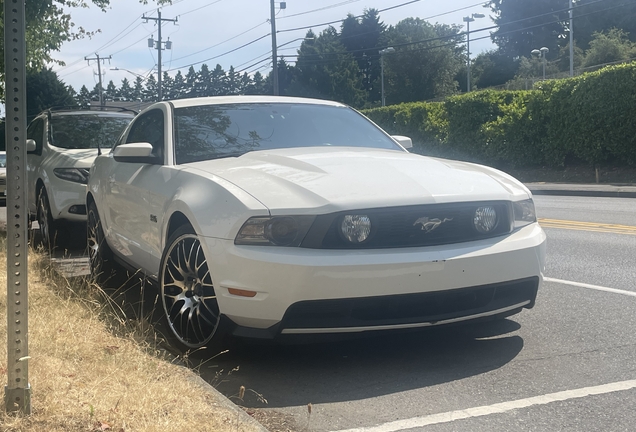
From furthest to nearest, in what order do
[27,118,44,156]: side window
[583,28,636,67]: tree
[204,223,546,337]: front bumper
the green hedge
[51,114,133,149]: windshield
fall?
[583,28,636,67]: tree
the green hedge
[27,118,44,156]: side window
[51,114,133,149]: windshield
[204,223,546,337]: front bumper

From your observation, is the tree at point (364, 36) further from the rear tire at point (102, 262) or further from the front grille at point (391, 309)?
the front grille at point (391, 309)

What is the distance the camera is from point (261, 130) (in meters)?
5.50

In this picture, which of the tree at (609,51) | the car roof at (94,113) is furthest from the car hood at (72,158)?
the tree at (609,51)

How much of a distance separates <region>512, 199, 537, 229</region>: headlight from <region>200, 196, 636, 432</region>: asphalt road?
28.8 inches

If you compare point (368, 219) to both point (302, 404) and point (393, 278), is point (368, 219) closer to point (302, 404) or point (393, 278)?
point (393, 278)

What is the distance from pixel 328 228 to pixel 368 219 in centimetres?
23

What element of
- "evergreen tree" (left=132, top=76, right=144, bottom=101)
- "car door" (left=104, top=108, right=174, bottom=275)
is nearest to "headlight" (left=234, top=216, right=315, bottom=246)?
"car door" (left=104, top=108, right=174, bottom=275)

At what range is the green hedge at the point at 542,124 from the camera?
917 inches

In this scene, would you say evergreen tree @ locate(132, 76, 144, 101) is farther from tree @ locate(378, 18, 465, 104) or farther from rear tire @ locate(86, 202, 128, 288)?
rear tire @ locate(86, 202, 128, 288)

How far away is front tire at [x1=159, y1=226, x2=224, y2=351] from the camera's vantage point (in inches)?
165

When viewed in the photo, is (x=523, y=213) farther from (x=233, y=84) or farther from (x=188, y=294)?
(x=233, y=84)

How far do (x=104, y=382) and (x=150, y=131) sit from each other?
3014mm

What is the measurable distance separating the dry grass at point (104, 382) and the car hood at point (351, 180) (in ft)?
3.41

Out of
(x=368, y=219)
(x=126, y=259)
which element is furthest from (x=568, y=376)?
(x=126, y=259)
